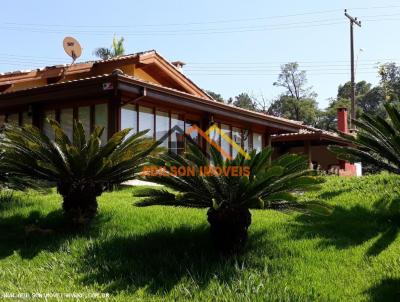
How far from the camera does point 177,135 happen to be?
14719mm

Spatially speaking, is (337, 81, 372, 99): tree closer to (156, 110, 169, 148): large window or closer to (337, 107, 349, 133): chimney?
(337, 107, 349, 133): chimney

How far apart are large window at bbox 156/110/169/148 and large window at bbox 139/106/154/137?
10.7 inches

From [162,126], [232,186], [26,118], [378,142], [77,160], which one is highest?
[26,118]

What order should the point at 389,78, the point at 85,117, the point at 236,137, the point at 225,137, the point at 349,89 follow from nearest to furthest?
the point at 85,117
the point at 225,137
the point at 236,137
the point at 389,78
the point at 349,89

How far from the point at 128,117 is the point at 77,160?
6102mm

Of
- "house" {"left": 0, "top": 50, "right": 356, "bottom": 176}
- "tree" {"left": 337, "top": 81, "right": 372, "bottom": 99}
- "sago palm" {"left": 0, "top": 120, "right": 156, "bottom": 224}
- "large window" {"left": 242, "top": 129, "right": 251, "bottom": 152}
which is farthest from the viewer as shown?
"tree" {"left": 337, "top": 81, "right": 372, "bottom": 99}

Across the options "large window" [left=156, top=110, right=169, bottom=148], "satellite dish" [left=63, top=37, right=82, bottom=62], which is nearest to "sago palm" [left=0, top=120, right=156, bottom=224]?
"large window" [left=156, top=110, right=169, bottom=148]

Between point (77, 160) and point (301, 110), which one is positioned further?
point (301, 110)

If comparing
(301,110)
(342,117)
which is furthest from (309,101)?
(342,117)

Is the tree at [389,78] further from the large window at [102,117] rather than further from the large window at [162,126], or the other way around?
the large window at [102,117]

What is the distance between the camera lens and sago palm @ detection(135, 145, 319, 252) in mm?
5785

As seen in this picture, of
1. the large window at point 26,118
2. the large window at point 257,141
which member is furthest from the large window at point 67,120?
the large window at point 257,141

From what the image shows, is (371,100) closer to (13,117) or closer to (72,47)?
(72,47)

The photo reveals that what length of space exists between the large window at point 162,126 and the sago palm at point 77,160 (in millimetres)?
6350
